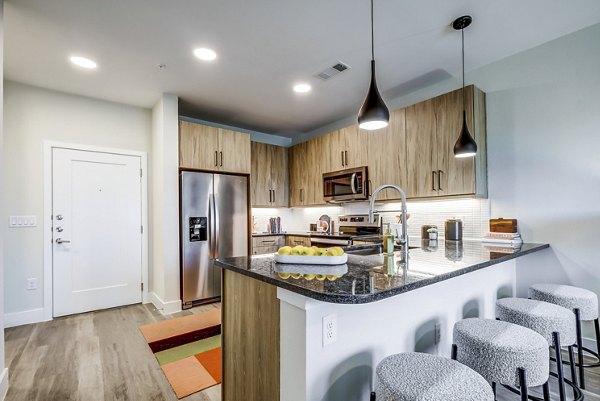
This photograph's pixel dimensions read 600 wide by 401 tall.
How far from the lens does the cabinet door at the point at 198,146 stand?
3689 millimetres

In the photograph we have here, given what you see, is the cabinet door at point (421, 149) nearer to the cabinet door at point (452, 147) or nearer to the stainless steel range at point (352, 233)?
the cabinet door at point (452, 147)

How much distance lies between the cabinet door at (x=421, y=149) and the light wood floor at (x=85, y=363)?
2616mm

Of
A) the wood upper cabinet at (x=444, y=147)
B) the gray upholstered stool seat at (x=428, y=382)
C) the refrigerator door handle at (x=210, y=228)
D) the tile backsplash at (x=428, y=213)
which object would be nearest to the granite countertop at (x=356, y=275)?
the gray upholstered stool seat at (x=428, y=382)

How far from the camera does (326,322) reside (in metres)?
1.17

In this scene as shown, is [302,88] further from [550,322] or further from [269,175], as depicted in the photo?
[550,322]

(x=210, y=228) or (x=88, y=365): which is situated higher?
(x=210, y=228)

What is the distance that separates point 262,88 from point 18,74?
246cm

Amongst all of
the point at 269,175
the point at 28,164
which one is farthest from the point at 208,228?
the point at 28,164

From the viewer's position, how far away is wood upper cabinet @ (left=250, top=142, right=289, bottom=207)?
15.5 ft

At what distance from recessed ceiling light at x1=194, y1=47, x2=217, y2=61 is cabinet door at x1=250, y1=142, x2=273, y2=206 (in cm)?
208

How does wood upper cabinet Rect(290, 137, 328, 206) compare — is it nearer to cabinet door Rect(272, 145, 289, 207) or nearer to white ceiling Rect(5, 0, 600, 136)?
cabinet door Rect(272, 145, 289, 207)

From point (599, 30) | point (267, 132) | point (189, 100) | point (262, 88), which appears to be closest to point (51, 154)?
point (189, 100)

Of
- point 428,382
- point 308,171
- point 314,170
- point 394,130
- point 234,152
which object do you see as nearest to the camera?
point 428,382

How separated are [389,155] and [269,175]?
83.5 inches
